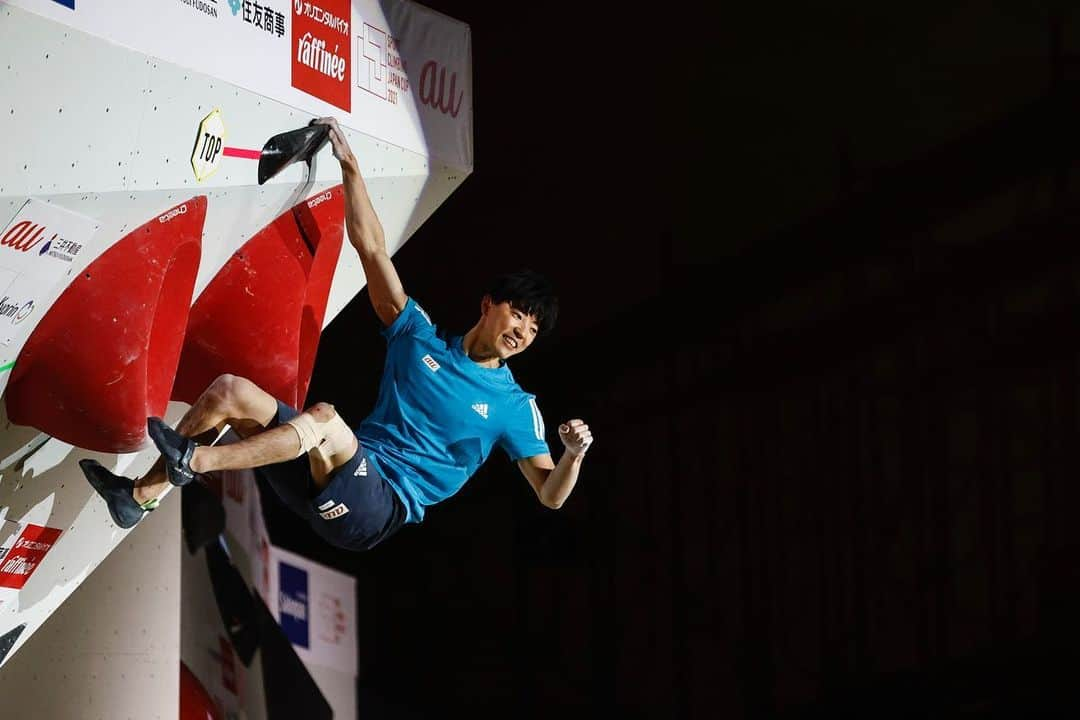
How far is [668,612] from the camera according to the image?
17.1ft

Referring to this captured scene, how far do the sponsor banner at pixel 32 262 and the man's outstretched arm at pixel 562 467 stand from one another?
1.04 metres

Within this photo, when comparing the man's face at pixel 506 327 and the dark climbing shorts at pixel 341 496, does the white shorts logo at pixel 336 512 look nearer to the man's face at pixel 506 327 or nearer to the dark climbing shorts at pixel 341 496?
the dark climbing shorts at pixel 341 496

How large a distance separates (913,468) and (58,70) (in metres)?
3.57

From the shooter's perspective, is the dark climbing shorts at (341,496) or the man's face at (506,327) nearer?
the dark climbing shorts at (341,496)

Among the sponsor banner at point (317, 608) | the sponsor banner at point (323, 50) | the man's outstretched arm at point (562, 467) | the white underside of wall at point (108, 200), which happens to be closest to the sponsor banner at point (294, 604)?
the sponsor banner at point (317, 608)

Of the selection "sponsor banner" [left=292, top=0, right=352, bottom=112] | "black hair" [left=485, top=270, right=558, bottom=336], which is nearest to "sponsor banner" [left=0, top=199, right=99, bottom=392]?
"sponsor banner" [left=292, top=0, right=352, bottom=112]

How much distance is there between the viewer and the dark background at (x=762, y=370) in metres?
4.59

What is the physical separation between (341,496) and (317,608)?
309cm

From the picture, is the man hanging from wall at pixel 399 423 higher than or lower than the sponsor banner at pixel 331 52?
lower

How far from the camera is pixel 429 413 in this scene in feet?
9.29

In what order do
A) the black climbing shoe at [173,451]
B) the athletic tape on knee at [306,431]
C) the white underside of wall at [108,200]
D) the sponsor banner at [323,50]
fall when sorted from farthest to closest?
the sponsor banner at [323,50] → the athletic tape on knee at [306,431] → the black climbing shoe at [173,451] → the white underside of wall at [108,200]

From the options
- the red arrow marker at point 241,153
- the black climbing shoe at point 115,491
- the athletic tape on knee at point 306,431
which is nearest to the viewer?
the black climbing shoe at point 115,491

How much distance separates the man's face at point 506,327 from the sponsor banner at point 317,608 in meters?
2.86

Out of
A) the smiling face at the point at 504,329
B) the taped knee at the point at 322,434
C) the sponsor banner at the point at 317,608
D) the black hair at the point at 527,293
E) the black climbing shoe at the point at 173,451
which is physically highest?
the black hair at the point at 527,293
